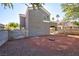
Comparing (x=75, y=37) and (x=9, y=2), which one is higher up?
(x=9, y=2)

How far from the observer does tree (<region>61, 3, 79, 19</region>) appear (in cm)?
254

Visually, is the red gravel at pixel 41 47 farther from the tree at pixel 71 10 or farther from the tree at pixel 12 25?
the tree at pixel 71 10

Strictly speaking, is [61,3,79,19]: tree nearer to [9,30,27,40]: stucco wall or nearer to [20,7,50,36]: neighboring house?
[20,7,50,36]: neighboring house

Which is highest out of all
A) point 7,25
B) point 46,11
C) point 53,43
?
point 46,11

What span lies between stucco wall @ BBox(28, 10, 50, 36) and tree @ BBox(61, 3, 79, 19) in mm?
261

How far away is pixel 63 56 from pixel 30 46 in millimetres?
460

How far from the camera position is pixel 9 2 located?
8.07ft

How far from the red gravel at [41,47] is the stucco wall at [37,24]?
3.3 inches

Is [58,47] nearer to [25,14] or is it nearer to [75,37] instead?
[75,37]

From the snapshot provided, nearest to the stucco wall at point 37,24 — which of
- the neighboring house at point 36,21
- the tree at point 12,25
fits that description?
the neighboring house at point 36,21

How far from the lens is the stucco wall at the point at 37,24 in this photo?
101 inches

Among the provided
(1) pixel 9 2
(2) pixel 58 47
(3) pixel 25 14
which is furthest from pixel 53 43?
(1) pixel 9 2

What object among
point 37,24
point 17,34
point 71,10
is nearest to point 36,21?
A: point 37,24

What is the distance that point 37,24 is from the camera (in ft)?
8.47
